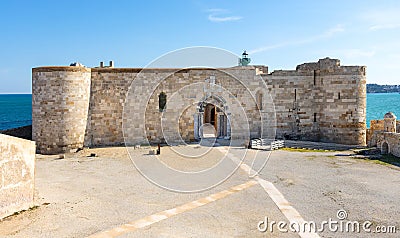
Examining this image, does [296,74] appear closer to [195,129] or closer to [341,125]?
[341,125]

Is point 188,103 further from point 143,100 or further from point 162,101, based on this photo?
point 143,100

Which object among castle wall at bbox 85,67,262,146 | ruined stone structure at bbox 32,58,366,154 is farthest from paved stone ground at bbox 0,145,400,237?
castle wall at bbox 85,67,262,146

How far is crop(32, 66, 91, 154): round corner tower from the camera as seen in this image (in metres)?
18.4

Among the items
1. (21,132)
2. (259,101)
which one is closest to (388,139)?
(259,101)

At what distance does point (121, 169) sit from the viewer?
14.6 m

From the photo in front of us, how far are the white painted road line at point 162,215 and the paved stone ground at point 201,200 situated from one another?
3 cm

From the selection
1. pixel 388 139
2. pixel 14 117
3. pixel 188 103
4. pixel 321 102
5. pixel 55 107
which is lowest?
pixel 388 139

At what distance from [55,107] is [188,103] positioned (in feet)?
26.2

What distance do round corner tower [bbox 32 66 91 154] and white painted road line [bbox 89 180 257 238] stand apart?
1146cm

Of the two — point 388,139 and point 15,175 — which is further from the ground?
point 388,139

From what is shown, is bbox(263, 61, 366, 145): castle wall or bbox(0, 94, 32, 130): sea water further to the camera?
bbox(0, 94, 32, 130): sea water

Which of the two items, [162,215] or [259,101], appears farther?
[259,101]

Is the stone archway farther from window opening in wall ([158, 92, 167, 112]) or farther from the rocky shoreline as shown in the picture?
the rocky shoreline

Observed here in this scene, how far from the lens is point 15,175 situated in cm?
864
